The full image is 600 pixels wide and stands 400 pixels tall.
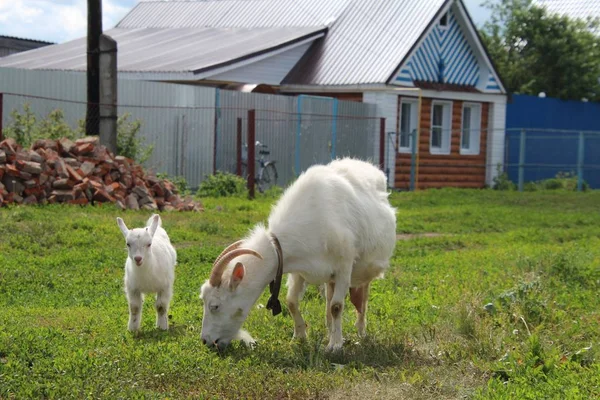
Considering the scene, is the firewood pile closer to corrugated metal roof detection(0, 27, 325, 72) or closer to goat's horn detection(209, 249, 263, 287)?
corrugated metal roof detection(0, 27, 325, 72)

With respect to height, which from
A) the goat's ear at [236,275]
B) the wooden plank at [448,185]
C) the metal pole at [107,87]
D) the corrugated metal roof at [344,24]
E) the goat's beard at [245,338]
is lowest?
the goat's beard at [245,338]

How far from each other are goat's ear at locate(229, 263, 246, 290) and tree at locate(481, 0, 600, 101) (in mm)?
30136

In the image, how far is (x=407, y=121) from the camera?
2736 centimetres

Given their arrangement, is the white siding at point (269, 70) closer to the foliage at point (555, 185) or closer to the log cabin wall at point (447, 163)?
the log cabin wall at point (447, 163)

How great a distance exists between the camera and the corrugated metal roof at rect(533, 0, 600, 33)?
125 ft

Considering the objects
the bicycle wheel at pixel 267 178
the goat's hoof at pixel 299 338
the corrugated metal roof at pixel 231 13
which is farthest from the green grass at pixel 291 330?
the corrugated metal roof at pixel 231 13

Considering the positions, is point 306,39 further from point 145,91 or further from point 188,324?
point 188,324

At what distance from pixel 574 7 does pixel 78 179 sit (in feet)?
93.6

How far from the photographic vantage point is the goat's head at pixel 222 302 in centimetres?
722

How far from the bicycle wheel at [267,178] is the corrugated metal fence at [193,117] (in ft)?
1.68

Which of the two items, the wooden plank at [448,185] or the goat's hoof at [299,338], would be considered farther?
the wooden plank at [448,185]

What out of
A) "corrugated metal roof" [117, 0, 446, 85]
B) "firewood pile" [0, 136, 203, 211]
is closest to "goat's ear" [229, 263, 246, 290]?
"firewood pile" [0, 136, 203, 211]

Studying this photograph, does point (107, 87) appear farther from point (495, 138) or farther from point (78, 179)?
point (495, 138)

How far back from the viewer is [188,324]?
8344 millimetres
